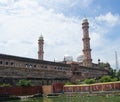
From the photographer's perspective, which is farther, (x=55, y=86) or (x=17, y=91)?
(x=55, y=86)

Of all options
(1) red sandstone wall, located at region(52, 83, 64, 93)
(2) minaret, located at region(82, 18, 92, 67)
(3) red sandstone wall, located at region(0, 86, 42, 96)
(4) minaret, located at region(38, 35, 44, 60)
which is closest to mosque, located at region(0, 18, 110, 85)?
(2) minaret, located at region(82, 18, 92, 67)

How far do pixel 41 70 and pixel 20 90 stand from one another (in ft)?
37.6

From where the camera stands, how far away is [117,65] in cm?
9019

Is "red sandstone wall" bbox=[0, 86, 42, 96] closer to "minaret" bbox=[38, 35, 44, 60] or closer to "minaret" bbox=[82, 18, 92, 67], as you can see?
"minaret" bbox=[38, 35, 44, 60]

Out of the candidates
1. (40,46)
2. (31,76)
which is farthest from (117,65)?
(31,76)

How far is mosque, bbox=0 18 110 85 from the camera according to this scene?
151 feet

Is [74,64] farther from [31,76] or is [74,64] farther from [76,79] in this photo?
[31,76]

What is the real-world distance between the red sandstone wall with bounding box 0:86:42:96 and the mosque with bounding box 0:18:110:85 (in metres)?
3.09

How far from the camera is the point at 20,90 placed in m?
42.8

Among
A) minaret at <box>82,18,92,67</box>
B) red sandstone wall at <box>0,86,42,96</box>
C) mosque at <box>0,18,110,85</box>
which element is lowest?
red sandstone wall at <box>0,86,42,96</box>

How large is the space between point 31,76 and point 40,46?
2819 centimetres

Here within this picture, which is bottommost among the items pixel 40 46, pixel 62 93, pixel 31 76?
pixel 62 93

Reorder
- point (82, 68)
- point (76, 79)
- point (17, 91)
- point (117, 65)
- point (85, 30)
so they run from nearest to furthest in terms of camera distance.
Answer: point (17, 91) < point (76, 79) < point (82, 68) < point (85, 30) < point (117, 65)

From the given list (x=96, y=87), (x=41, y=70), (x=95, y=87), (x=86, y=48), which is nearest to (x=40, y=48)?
(x=86, y=48)
